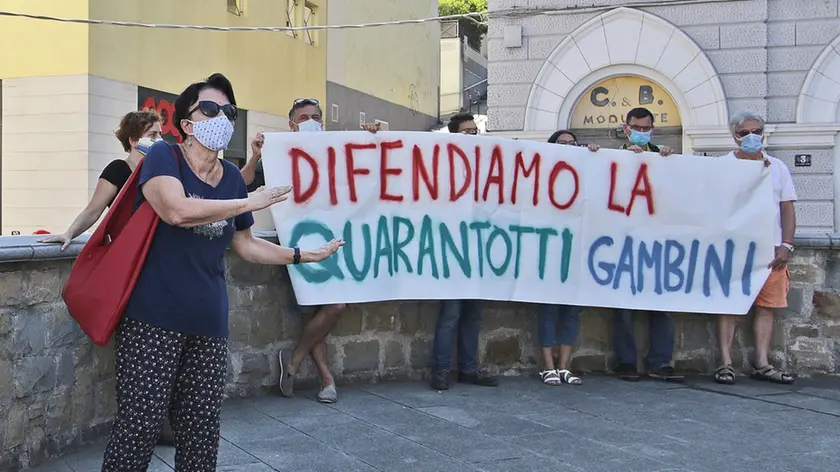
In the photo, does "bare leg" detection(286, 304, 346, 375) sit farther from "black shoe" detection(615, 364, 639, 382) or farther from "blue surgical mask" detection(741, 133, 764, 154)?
"blue surgical mask" detection(741, 133, 764, 154)

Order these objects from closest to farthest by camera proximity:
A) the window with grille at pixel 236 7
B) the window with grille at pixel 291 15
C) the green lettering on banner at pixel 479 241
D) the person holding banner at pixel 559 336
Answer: the green lettering on banner at pixel 479 241
the person holding banner at pixel 559 336
the window with grille at pixel 236 7
the window with grille at pixel 291 15

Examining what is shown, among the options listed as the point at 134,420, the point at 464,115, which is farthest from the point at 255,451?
the point at 464,115

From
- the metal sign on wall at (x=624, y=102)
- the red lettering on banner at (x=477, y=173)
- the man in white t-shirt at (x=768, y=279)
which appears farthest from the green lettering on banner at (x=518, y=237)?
the metal sign on wall at (x=624, y=102)

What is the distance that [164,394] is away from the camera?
3.16m

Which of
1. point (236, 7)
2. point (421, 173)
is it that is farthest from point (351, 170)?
point (236, 7)

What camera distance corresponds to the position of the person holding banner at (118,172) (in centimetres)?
418

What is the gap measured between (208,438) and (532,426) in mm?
2205

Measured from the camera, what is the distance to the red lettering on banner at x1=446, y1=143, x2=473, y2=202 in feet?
19.5

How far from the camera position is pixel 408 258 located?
5.82 meters

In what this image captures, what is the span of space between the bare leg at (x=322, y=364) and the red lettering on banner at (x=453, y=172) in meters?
1.34

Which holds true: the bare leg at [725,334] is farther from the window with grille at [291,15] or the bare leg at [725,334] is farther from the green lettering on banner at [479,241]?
the window with grille at [291,15]

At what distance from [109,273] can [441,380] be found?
3097mm

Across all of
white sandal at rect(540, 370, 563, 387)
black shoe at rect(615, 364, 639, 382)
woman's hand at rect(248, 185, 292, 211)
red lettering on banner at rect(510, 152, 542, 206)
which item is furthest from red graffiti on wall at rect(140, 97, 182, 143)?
woman's hand at rect(248, 185, 292, 211)

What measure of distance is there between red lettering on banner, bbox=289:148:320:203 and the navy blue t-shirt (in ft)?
7.38
